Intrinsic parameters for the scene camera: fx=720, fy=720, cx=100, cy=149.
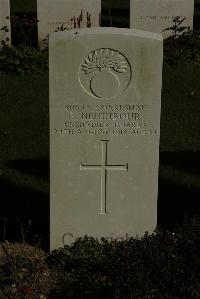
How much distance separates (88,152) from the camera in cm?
570

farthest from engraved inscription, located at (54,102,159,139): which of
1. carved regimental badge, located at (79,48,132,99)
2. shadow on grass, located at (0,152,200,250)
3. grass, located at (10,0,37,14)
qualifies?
grass, located at (10,0,37,14)

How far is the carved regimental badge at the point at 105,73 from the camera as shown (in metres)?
5.43

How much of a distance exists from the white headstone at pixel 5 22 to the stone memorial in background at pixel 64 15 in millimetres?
516

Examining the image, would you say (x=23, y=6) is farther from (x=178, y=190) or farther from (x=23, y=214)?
(x=23, y=214)

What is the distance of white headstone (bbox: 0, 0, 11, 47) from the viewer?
11.8m

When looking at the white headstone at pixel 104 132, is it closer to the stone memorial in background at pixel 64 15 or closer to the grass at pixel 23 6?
the stone memorial in background at pixel 64 15

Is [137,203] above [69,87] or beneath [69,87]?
beneath

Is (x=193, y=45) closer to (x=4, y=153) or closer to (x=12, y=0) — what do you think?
(x=4, y=153)

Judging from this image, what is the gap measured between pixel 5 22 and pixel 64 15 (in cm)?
99

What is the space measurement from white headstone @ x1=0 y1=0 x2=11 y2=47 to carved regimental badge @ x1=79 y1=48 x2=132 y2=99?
21.5 feet

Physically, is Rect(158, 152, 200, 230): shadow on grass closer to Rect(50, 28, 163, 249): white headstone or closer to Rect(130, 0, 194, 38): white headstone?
Rect(50, 28, 163, 249): white headstone

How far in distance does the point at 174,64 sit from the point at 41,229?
17.6 feet

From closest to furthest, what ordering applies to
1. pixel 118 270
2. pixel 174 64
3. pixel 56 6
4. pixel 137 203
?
1. pixel 118 270
2. pixel 137 203
3. pixel 174 64
4. pixel 56 6

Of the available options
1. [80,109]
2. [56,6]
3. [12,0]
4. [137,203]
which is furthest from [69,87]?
[12,0]
